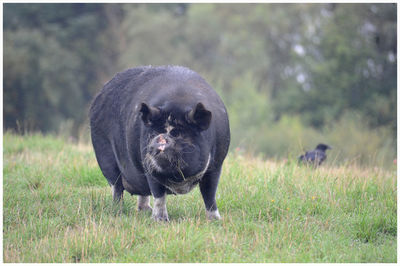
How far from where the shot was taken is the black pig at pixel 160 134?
5332mm

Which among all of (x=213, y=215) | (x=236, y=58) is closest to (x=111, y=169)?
(x=213, y=215)

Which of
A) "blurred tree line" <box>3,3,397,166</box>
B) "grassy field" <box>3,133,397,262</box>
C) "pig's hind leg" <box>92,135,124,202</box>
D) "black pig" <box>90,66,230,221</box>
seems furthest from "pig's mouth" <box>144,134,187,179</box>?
"blurred tree line" <box>3,3,397,166</box>

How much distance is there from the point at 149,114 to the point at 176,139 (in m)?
0.37

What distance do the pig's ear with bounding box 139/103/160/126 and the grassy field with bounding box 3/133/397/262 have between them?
1155 mm

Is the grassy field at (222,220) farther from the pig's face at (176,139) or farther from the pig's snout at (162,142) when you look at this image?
the pig's snout at (162,142)

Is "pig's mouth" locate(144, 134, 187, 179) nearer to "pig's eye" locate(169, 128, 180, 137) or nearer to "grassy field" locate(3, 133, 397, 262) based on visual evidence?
"pig's eye" locate(169, 128, 180, 137)

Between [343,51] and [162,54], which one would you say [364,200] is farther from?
Answer: [162,54]

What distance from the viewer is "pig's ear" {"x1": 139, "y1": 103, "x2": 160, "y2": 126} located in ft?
17.3

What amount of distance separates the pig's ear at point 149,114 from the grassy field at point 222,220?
1.15 metres

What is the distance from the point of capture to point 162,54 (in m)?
38.5

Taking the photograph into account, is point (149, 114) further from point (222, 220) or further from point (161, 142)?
point (222, 220)

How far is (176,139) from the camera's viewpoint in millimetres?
5297

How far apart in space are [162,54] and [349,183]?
106 ft

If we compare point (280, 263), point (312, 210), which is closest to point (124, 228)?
point (280, 263)
